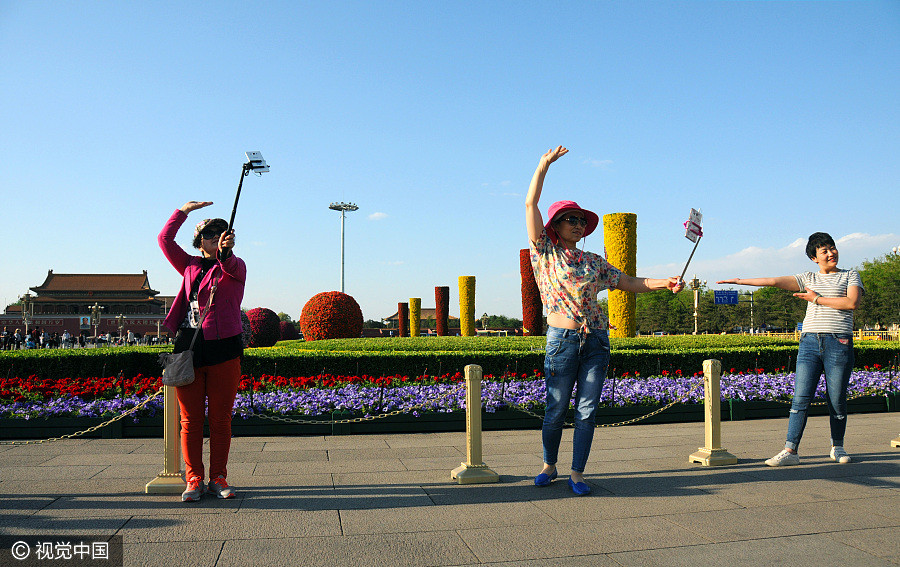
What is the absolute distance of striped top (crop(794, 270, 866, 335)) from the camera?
462 centimetres

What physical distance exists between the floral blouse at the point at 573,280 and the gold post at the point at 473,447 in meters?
0.80

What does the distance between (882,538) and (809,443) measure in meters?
2.92

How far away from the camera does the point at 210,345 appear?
3.76m

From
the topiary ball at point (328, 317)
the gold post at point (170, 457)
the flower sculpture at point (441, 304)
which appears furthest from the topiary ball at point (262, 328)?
the gold post at point (170, 457)

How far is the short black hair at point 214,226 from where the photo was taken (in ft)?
13.0

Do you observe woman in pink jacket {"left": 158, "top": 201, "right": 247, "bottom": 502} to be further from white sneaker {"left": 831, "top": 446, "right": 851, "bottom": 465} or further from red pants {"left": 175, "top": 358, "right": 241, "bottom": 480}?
white sneaker {"left": 831, "top": 446, "right": 851, "bottom": 465}

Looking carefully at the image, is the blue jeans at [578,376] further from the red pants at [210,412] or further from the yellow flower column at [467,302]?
the yellow flower column at [467,302]

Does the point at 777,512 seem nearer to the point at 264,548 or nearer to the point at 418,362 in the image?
the point at 264,548

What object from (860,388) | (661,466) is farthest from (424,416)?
(860,388)

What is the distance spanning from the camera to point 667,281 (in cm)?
400

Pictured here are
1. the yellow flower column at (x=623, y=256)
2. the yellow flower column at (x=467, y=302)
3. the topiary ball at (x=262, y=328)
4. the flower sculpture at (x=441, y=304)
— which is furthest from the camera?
the flower sculpture at (x=441, y=304)

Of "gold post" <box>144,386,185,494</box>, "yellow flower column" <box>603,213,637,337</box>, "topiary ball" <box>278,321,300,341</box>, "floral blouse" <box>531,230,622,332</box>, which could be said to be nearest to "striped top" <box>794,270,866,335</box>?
"floral blouse" <box>531,230,622,332</box>

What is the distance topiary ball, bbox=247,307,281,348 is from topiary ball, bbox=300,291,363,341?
1514mm

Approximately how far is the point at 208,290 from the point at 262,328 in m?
19.1
